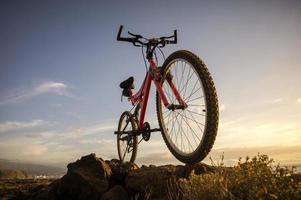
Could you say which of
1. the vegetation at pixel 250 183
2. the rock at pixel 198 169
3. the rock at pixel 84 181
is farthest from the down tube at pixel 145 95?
the vegetation at pixel 250 183

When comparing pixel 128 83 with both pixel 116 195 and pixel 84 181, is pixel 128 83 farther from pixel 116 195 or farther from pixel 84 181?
pixel 116 195

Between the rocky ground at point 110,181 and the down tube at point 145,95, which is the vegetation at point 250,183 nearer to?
the rocky ground at point 110,181

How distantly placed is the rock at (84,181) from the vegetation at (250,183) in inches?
120

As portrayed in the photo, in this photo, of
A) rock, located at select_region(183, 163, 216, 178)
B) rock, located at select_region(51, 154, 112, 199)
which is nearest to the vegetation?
rock, located at select_region(183, 163, 216, 178)

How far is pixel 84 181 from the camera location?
28.3 ft

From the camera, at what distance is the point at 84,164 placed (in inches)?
365

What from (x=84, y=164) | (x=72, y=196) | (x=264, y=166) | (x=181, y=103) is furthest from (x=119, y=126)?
(x=264, y=166)

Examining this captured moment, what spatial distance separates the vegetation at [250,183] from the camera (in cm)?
481

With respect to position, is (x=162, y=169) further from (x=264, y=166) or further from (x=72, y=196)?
(x=264, y=166)

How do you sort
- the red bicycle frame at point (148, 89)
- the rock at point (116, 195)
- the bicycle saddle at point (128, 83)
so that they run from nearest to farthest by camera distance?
the red bicycle frame at point (148, 89), the rock at point (116, 195), the bicycle saddle at point (128, 83)

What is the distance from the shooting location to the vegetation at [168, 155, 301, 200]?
15.8 feet

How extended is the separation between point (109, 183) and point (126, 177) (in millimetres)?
540

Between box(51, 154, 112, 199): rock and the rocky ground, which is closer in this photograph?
the rocky ground

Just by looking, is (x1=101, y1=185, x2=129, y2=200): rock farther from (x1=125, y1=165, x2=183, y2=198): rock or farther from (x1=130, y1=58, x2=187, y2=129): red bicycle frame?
(x1=130, y1=58, x2=187, y2=129): red bicycle frame
